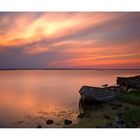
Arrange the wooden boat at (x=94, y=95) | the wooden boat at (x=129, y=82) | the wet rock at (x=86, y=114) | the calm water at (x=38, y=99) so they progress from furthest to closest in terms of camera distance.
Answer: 1. the wooden boat at (x=129, y=82)
2. the wooden boat at (x=94, y=95)
3. the wet rock at (x=86, y=114)
4. the calm water at (x=38, y=99)

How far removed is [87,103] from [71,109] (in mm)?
533

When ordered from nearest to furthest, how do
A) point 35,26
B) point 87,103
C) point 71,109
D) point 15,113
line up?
point 35,26 < point 15,113 < point 71,109 < point 87,103

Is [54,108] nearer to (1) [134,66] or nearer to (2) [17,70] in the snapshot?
(2) [17,70]

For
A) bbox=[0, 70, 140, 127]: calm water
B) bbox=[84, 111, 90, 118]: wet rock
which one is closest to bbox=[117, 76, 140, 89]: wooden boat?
bbox=[0, 70, 140, 127]: calm water

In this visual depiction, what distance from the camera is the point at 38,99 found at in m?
5.31

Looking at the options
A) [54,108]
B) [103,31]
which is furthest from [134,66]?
[54,108]

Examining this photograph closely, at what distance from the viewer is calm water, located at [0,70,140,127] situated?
412 cm

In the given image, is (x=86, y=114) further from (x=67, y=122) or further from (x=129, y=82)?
(x=129, y=82)

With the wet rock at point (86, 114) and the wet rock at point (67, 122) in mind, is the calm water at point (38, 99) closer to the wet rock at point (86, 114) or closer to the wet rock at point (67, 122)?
the wet rock at point (67, 122)

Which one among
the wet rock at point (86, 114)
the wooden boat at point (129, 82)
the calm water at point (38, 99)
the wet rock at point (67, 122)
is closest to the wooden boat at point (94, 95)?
the calm water at point (38, 99)

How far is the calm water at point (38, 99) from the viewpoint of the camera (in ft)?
13.5

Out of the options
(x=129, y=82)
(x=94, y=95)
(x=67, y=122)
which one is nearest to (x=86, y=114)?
(x=67, y=122)

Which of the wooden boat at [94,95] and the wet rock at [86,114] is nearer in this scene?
the wet rock at [86,114]

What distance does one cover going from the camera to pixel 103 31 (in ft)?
13.0
